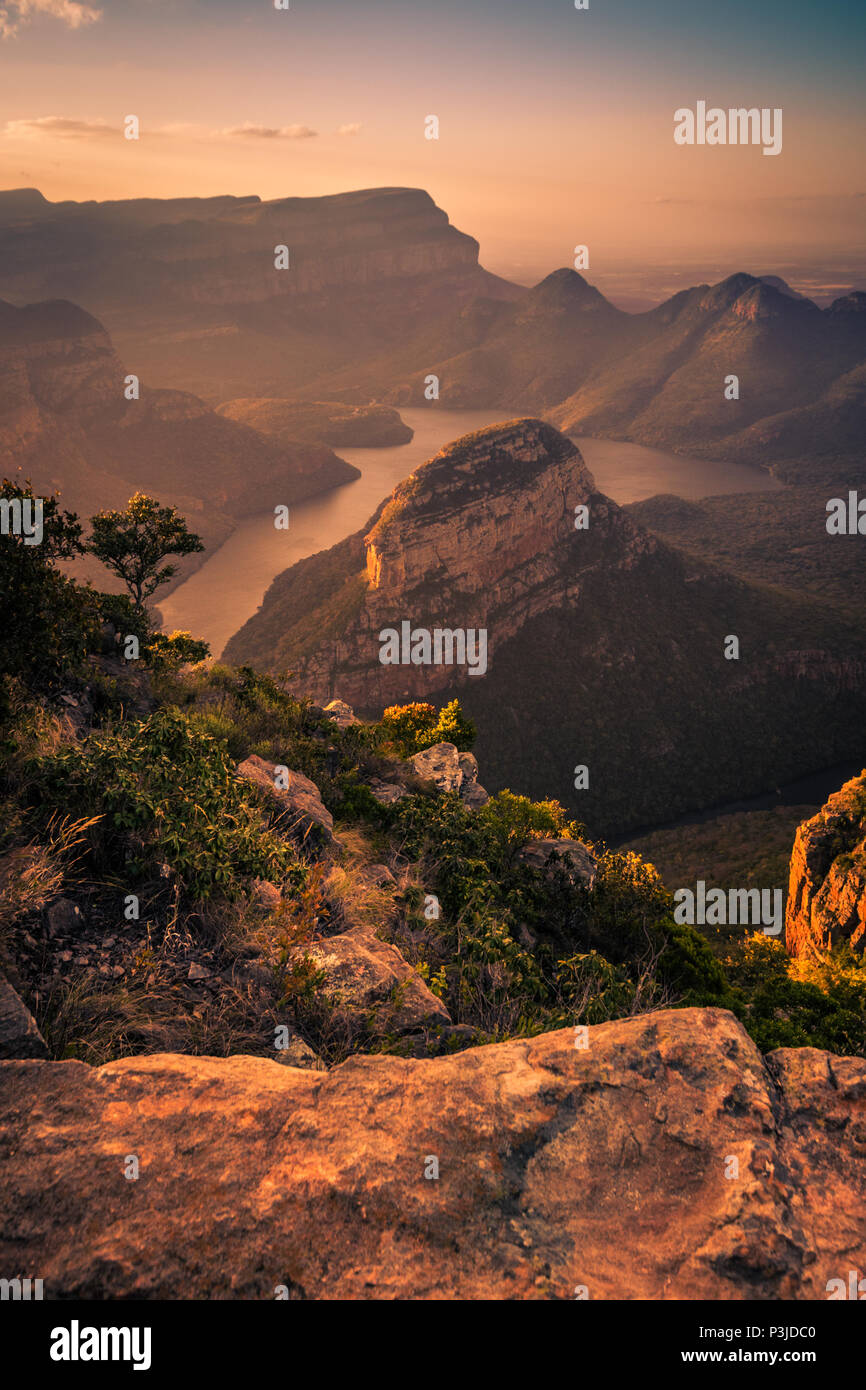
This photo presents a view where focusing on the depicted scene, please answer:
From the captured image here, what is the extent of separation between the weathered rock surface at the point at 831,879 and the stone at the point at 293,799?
2972 centimetres

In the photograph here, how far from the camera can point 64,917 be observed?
7.89 metres

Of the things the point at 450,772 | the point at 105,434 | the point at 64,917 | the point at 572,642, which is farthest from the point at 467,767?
the point at 105,434

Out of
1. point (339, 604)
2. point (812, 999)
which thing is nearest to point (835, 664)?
point (339, 604)

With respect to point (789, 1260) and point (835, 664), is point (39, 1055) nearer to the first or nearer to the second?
point (789, 1260)

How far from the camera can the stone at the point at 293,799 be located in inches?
532

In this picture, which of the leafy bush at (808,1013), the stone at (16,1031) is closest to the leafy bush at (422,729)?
the leafy bush at (808,1013)

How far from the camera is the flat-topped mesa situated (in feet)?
285

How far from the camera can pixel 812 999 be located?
1577 cm

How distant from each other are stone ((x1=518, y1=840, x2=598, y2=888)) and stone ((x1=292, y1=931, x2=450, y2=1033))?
9.97 m

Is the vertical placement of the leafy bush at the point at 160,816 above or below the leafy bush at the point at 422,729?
above

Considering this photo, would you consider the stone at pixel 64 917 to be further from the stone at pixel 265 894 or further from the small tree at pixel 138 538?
the small tree at pixel 138 538
